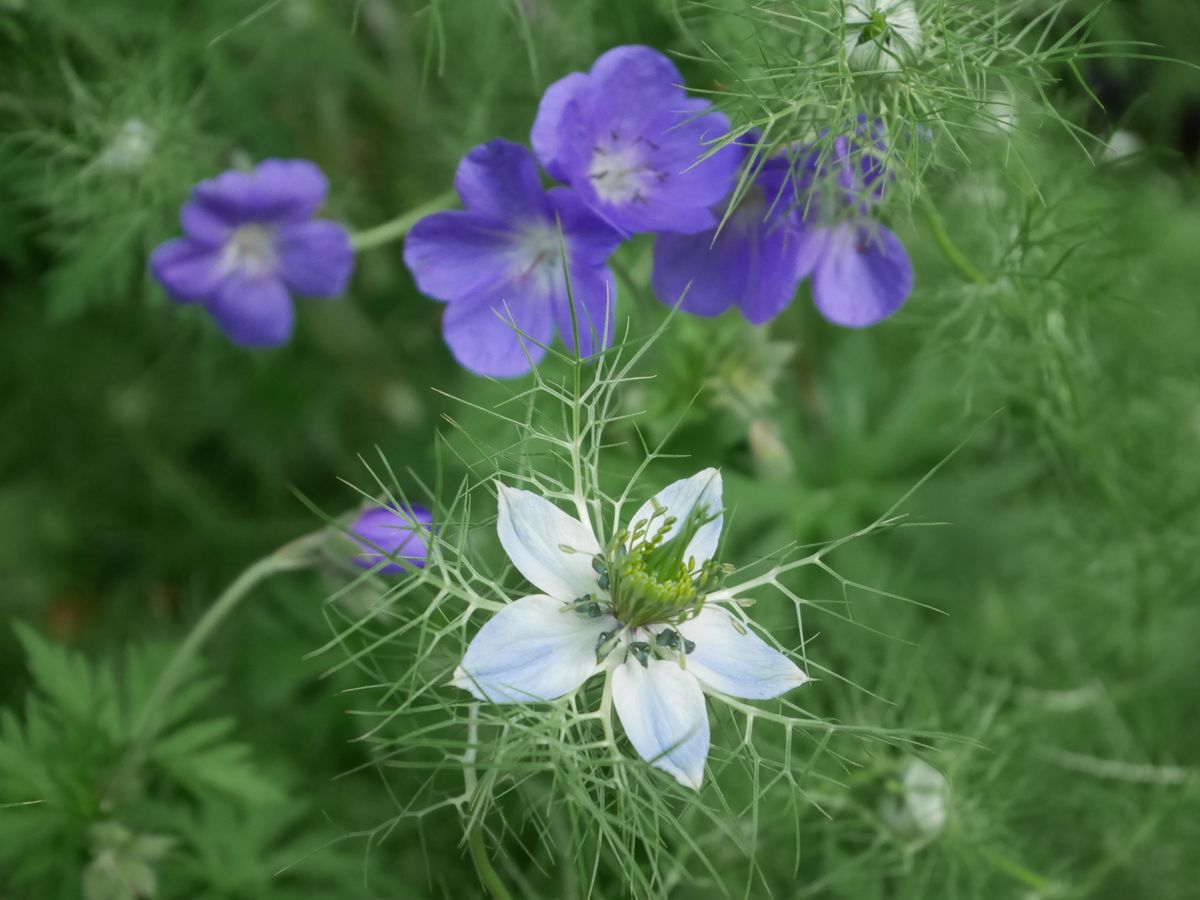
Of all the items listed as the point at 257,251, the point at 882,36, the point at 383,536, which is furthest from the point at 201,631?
the point at 882,36

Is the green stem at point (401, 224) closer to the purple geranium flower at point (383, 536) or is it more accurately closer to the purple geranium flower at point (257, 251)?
the purple geranium flower at point (257, 251)

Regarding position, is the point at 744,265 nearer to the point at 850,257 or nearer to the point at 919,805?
the point at 850,257

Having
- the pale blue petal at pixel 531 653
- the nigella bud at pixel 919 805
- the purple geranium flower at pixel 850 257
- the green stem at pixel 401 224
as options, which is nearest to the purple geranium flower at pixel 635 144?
the purple geranium flower at pixel 850 257

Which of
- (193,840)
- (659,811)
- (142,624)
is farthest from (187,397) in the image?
(659,811)

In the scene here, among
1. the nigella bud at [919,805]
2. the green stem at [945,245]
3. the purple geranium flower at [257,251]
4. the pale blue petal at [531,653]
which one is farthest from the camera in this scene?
the purple geranium flower at [257,251]

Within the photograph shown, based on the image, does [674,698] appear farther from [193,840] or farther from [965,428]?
[965,428]

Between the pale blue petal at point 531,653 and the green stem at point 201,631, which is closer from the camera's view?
the pale blue petal at point 531,653

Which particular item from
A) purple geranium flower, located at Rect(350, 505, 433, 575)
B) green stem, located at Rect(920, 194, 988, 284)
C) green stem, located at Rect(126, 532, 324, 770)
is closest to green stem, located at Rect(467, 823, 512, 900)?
purple geranium flower, located at Rect(350, 505, 433, 575)
